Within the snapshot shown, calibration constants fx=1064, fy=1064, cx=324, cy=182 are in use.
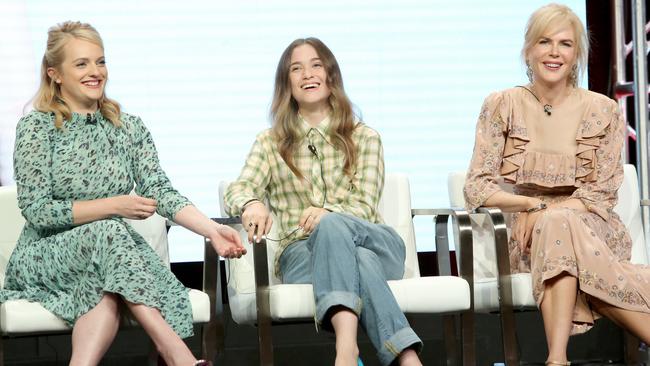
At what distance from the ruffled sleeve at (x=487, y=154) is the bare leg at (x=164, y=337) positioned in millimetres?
1334

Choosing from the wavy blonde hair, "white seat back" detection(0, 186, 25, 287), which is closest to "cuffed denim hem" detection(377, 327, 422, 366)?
the wavy blonde hair

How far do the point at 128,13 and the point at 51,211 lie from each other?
1.54 meters

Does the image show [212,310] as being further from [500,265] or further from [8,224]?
[500,265]

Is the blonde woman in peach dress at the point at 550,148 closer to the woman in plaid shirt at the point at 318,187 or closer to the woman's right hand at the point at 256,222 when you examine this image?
the woman in plaid shirt at the point at 318,187

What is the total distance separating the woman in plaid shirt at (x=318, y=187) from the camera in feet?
11.3

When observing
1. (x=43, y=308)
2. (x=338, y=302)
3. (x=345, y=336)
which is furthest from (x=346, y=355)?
(x=43, y=308)

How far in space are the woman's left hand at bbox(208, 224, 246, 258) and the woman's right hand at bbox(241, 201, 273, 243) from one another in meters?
Answer: 0.21

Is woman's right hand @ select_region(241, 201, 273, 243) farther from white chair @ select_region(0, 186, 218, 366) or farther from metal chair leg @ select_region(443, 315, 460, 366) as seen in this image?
metal chair leg @ select_region(443, 315, 460, 366)

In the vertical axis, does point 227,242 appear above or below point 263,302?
above

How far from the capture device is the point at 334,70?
400 centimetres

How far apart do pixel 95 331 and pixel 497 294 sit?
4.78 ft

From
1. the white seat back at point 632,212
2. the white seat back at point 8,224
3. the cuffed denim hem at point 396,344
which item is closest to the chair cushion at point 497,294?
the cuffed denim hem at point 396,344

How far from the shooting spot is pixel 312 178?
3.92 metres

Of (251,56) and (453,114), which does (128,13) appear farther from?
(453,114)
